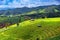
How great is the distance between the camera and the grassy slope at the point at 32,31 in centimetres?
2283

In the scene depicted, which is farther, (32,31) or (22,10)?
(22,10)

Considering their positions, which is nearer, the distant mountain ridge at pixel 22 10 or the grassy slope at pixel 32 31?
the grassy slope at pixel 32 31

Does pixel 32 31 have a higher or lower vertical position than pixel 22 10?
lower

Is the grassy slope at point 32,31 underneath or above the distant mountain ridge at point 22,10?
underneath

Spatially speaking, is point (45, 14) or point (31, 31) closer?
point (31, 31)

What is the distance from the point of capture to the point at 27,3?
27.4m

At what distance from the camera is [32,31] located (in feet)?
77.5

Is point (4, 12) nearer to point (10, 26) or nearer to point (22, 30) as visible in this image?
point (10, 26)

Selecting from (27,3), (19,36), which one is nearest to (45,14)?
(27,3)

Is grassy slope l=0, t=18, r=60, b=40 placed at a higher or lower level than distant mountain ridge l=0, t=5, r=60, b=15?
lower

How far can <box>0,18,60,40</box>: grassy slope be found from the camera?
22.8m

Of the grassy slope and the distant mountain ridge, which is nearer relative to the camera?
the grassy slope

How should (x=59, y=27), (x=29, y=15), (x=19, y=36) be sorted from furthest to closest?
(x=29, y=15)
(x=59, y=27)
(x=19, y=36)

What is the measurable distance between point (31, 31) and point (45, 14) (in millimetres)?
4681
